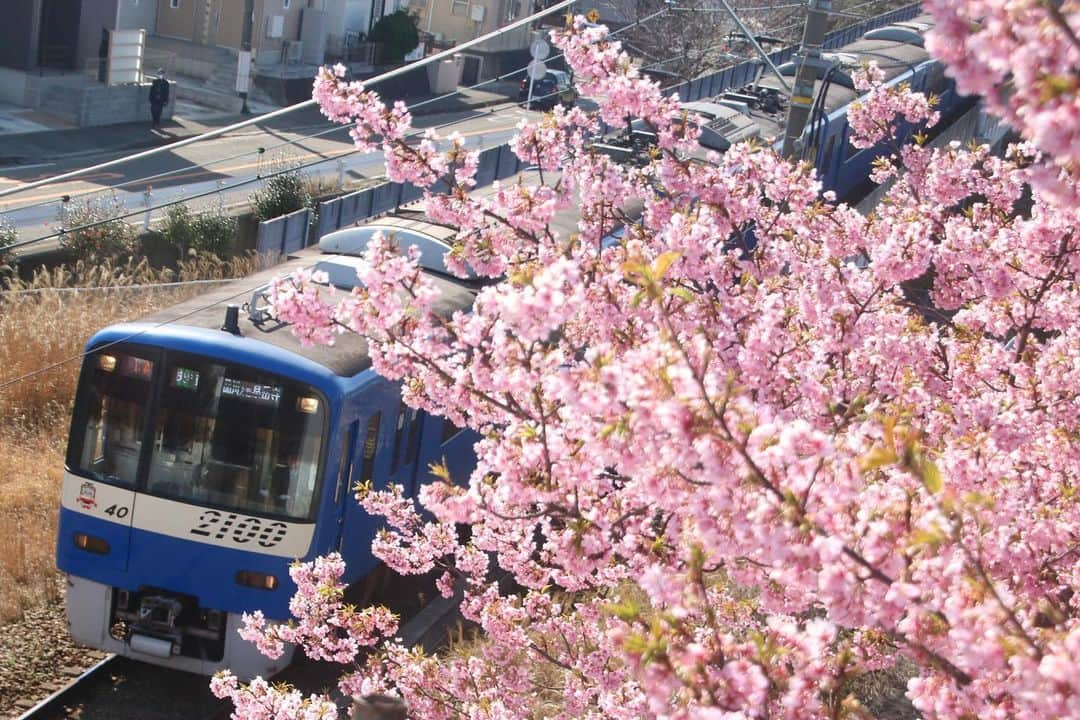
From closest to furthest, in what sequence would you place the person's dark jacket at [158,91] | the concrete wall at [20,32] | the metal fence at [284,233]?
the metal fence at [284,233]
the concrete wall at [20,32]
the person's dark jacket at [158,91]

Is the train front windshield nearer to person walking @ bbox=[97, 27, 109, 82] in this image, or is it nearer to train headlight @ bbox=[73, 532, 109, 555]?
train headlight @ bbox=[73, 532, 109, 555]

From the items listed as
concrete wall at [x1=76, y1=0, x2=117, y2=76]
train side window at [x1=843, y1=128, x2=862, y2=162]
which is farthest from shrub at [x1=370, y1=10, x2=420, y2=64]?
train side window at [x1=843, y1=128, x2=862, y2=162]

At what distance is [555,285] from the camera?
4281 mm

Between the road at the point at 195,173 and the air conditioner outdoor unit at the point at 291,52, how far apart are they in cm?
613

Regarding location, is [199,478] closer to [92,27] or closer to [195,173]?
[195,173]

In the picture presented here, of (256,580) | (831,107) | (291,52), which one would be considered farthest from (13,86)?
(256,580)

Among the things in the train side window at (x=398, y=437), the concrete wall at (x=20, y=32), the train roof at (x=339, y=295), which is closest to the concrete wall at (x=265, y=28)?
the concrete wall at (x=20, y=32)

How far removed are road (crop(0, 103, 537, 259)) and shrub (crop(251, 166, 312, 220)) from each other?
0.40 metres

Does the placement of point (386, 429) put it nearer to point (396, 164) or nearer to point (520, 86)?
point (396, 164)

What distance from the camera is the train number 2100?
952 centimetres

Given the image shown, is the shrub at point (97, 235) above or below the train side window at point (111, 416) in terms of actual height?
below

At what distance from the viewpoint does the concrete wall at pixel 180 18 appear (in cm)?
4134

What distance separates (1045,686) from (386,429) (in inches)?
308

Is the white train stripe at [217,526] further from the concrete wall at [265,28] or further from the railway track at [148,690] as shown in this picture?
the concrete wall at [265,28]
